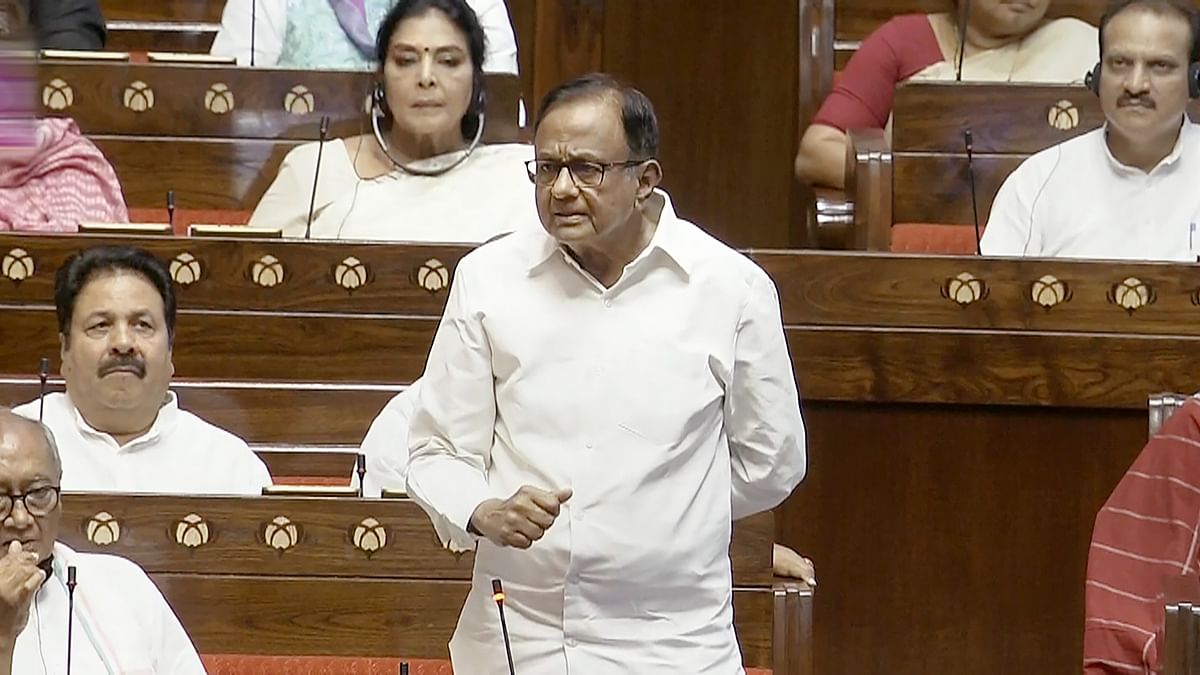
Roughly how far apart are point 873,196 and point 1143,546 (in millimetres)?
886

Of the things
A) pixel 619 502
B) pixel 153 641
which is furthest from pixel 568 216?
pixel 153 641

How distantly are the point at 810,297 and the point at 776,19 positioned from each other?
1.56 m

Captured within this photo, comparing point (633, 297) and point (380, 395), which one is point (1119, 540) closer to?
point (633, 297)

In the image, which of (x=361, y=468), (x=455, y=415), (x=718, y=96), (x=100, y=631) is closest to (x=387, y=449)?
(x=361, y=468)

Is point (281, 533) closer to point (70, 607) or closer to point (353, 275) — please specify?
point (70, 607)

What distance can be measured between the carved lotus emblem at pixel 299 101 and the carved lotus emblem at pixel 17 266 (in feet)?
1.57

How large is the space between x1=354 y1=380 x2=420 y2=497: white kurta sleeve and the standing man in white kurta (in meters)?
0.53

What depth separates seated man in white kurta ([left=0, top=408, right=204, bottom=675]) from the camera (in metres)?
1.85

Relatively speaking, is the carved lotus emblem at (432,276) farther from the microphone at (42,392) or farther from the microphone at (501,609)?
the microphone at (501,609)

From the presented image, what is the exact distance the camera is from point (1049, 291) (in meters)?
2.54

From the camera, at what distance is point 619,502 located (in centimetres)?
176

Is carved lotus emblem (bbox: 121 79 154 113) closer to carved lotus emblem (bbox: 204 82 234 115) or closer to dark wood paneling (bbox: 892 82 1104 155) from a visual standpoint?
carved lotus emblem (bbox: 204 82 234 115)

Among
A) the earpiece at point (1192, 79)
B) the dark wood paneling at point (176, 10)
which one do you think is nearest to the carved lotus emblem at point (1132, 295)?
the earpiece at point (1192, 79)

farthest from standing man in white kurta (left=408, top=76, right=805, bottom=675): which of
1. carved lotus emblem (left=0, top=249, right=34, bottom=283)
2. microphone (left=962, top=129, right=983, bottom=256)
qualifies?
microphone (left=962, top=129, right=983, bottom=256)
